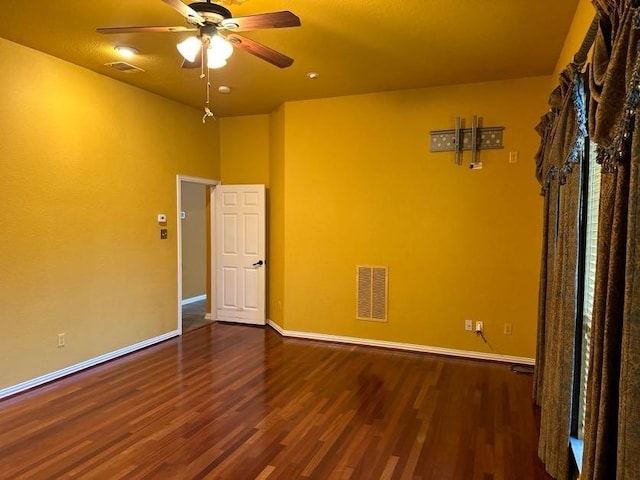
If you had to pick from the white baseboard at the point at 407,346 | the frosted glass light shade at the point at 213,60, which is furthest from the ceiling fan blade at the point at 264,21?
the white baseboard at the point at 407,346

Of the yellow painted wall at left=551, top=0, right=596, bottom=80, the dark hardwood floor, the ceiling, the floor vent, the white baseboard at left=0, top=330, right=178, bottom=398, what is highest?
the ceiling

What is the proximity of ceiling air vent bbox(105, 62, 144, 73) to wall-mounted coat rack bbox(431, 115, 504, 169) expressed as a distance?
10.6 feet

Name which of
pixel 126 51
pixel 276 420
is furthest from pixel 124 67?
pixel 276 420

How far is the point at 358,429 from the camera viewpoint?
316 cm

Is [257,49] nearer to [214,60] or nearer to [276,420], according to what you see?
[214,60]

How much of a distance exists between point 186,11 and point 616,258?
2285 mm

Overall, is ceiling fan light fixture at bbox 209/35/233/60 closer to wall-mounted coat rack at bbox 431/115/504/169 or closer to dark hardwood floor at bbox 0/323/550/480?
dark hardwood floor at bbox 0/323/550/480

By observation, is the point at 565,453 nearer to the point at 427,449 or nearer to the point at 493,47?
the point at 427,449

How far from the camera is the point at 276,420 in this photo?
3.28m

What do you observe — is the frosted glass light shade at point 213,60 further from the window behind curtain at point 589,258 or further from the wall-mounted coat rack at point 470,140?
the wall-mounted coat rack at point 470,140

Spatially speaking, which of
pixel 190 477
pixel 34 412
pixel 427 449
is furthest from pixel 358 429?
pixel 34 412

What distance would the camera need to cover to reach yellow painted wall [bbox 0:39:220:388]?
3.71 meters

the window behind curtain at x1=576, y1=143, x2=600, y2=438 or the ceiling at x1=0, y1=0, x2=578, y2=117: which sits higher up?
the ceiling at x1=0, y1=0, x2=578, y2=117

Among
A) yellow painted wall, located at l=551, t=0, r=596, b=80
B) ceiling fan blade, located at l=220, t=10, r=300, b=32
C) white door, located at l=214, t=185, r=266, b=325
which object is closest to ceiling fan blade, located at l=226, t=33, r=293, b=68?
ceiling fan blade, located at l=220, t=10, r=300, b=32
